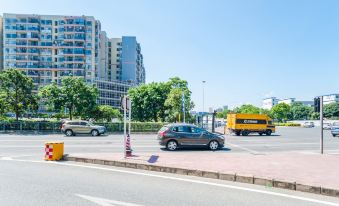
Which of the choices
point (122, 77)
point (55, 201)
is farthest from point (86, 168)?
point (122, 77)

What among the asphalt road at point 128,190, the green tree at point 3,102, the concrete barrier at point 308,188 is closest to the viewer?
the asphalt road at point 128,190

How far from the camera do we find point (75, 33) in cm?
8825

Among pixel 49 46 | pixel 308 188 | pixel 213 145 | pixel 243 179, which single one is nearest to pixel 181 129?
pixel 213 145

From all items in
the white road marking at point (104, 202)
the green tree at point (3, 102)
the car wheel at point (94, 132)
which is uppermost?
the green tree at point (3, 102)

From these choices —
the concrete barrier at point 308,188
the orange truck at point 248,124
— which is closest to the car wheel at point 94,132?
the orange truck at point 248,124

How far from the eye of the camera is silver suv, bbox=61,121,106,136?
90.2 feet

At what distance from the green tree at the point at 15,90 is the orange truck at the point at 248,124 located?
25.5 m

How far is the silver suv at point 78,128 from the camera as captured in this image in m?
27.5

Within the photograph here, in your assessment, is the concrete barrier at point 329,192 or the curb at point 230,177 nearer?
the concrete barrier at point 329,192

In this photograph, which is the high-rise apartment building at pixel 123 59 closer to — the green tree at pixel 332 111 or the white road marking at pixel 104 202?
the green tree at pixel 332 111

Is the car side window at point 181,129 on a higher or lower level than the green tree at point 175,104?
lower

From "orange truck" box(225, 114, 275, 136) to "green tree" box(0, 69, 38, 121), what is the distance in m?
25.5

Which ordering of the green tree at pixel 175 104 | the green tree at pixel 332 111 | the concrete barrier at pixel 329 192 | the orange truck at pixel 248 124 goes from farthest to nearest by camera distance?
the green tree at pixel 332 111
the green tree at pixel 175 104
the orange truck at pixel 248 124
the concrete barrier at pixel 329 192

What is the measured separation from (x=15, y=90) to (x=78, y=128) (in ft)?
38.6
